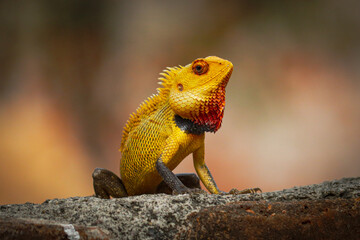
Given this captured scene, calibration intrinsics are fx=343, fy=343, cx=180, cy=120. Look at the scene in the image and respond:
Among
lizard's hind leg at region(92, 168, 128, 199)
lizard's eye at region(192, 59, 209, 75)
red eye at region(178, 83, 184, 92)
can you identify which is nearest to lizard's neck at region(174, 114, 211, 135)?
red eye at region(178, 83, 184, 92)

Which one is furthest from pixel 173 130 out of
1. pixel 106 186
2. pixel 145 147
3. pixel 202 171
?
pixel 106 186

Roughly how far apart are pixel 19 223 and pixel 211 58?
1.63 m

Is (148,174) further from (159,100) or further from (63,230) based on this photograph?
(63,230)

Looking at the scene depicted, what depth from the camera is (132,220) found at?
5.45 feet

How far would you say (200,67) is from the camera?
2389 mm

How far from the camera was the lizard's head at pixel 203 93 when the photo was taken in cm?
234

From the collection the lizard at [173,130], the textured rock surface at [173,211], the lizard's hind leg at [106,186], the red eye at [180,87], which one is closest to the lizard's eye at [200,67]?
the lizard at [173,130]

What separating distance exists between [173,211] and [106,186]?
3.72 ft

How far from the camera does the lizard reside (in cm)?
234

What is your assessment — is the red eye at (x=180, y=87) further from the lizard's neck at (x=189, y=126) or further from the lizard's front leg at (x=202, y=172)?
the lizard's front leg at (x=202, y=172)

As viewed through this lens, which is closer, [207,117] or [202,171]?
[207,117]

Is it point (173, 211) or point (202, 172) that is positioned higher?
point (173, 211)

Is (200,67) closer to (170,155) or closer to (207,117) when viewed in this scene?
(207,117)

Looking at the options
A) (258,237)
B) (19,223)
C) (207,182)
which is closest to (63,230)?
(19,223)
